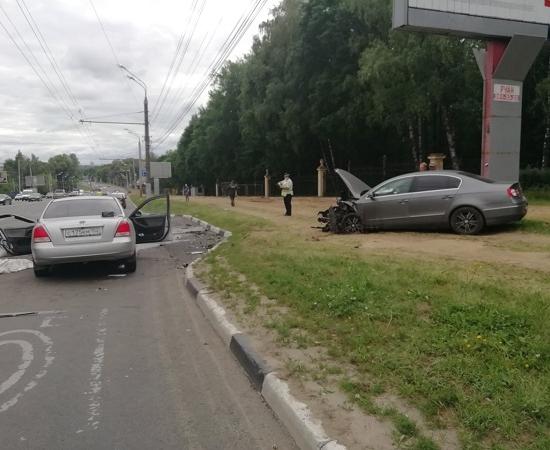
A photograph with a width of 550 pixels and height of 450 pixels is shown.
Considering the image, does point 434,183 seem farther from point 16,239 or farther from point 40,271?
point 16,239

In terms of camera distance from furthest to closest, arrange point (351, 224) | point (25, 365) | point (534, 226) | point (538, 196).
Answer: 1. point (538, 196)
2. point (351, 224)
3. point (534, 226)
4. point (25, 365)

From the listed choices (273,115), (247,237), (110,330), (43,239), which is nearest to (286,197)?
(247,237)

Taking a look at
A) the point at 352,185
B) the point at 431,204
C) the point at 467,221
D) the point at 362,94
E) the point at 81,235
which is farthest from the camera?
the point at 362,94

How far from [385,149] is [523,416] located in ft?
115

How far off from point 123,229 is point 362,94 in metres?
23.0

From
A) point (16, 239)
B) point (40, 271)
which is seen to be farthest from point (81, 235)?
point (16, 239)

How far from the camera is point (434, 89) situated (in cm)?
2466

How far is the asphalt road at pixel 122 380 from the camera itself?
3.62 metres

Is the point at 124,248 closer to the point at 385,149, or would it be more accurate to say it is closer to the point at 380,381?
the point at 380,381

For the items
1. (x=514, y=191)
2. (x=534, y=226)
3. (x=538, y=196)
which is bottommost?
(x=534, y=226)

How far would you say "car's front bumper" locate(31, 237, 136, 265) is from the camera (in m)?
9.06

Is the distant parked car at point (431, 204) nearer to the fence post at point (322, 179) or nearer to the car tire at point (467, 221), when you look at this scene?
the car tire at point (467, 221)

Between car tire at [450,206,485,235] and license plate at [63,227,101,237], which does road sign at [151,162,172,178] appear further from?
license plate at [63,227,101,237]

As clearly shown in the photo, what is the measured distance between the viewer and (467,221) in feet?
38.1
